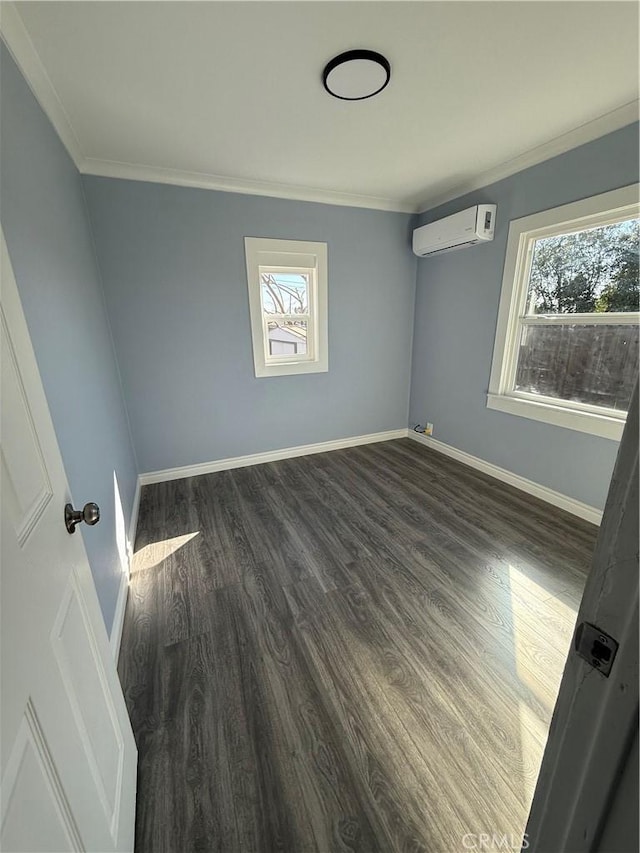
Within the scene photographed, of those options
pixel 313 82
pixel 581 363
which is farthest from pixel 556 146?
pixel 313 82

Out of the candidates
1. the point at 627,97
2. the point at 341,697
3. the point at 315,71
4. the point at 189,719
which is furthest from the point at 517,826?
the point at 627,97

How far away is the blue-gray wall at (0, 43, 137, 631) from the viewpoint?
47.0 inches

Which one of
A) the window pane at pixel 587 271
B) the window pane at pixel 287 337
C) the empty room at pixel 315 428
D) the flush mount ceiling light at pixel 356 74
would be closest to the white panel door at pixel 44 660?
the empty room at pixel 315 428

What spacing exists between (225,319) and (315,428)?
1437 millimetres

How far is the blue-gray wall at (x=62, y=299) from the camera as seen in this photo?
3.92 feet

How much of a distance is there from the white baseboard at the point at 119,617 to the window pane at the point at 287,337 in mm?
2225

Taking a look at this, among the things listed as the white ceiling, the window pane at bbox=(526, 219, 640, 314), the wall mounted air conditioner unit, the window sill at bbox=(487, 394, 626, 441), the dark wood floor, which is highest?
the white ceiling

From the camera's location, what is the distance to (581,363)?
2383 mm

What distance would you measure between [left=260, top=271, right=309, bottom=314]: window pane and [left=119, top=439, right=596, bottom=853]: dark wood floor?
1.90m

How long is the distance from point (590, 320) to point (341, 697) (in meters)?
2.69

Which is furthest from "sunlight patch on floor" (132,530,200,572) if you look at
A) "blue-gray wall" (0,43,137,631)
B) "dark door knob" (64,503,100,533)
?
"dark door knob" (64,503,100,533)

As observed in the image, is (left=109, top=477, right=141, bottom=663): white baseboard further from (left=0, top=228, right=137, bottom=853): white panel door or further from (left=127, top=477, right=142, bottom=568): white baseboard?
(left=0, top=228, right=137, bottom=853): white panel door

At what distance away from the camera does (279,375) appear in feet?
11.0

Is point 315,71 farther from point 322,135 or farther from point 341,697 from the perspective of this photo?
point 341,697
